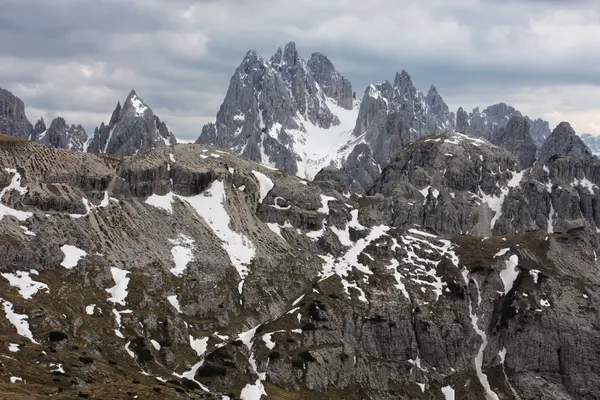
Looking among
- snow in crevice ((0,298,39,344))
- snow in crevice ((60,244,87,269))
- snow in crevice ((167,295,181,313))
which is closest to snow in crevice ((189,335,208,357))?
snow in crevice ((167,295,181,313))

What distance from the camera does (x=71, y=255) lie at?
192 metres

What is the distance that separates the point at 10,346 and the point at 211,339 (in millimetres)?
57833

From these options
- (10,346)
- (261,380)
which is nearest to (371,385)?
(261,380)

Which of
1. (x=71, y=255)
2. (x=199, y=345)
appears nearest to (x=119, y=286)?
(x=71, y=255)

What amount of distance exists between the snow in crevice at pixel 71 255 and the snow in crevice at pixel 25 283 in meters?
10.7

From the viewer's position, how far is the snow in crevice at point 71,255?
188125 mm

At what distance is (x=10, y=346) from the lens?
13900 cm

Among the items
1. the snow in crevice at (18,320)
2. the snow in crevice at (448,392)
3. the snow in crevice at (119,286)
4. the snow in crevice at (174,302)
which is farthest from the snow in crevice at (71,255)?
the snow in crevice at (448,392)

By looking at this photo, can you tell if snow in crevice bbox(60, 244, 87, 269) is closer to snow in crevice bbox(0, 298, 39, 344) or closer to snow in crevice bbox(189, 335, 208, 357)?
snow in crevice bbox(0, 298, 39, 344)

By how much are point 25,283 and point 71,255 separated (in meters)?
18.8

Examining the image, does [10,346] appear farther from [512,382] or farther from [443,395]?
[512,382]

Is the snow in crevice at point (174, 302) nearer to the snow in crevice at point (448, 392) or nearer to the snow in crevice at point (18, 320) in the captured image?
the snow in crevice at point (18, 320)

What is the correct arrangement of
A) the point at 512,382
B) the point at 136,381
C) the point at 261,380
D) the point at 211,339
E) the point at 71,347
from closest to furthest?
the point at 136,381
the point at 71,347
the point at 261,380
the point at 211,339
the point at 512,382

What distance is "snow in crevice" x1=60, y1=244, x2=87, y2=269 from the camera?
617 feet
